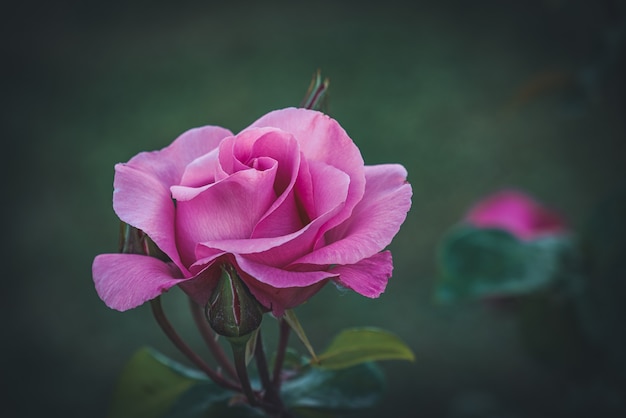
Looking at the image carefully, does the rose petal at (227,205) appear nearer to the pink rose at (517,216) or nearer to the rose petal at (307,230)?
the rose petal at (307,230)

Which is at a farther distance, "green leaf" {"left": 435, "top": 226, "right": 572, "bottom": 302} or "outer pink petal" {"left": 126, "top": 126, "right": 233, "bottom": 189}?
"green leaf" {"left": 435, "top": 226, "right": 572, "bottom": 302}

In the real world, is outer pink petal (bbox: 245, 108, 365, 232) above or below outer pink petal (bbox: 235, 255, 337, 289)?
above

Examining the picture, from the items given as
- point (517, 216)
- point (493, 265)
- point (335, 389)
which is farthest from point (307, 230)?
point (517, 216)

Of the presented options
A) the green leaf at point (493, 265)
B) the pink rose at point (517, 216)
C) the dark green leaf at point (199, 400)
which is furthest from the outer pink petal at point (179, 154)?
the pink rose at point (517, 216)

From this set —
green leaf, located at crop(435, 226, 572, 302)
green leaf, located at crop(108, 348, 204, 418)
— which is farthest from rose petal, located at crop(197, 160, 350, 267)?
green leaf, located at crop(435, 226, 572, 302)

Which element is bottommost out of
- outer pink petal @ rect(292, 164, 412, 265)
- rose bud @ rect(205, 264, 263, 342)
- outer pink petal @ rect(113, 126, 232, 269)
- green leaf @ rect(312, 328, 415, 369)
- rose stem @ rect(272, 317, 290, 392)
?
green leaf @ rect(312, 328, 415, 369)

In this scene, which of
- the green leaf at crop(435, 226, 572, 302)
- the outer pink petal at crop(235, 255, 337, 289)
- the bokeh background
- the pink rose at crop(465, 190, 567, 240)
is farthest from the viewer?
the bokeh background

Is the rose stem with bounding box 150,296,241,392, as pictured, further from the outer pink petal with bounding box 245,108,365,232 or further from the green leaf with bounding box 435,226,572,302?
the green leaf with bounding box 435,226,572,302
